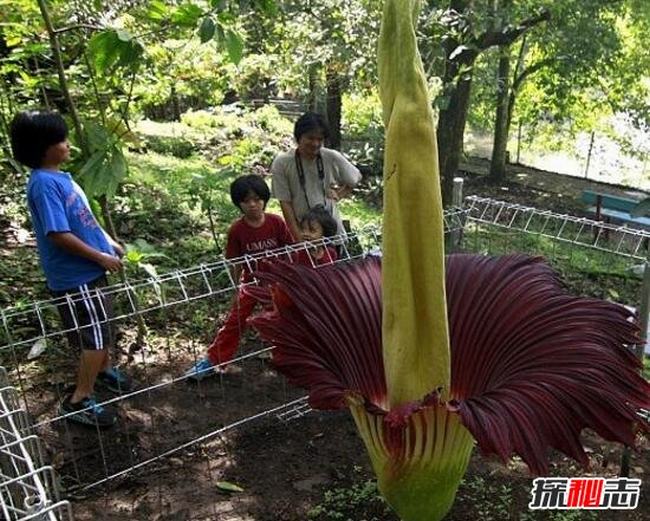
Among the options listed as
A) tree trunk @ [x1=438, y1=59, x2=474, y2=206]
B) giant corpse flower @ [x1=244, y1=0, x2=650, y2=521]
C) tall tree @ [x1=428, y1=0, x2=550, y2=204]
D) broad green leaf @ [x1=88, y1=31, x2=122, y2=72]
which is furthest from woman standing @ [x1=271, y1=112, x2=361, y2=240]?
tree trunk @ [x1=438, y1=59, x2=474, y2=206]

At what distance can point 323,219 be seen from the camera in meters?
2.88

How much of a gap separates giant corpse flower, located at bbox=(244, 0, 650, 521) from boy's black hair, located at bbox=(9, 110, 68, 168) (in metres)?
1.44

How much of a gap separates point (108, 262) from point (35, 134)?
0.49 m

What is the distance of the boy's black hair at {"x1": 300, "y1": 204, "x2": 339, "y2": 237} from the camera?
288cm

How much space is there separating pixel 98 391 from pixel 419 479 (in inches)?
84.3

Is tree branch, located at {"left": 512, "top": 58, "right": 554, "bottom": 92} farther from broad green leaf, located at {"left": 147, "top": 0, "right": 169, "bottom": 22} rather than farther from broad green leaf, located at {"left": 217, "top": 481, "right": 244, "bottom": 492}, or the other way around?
broad green leaf, located at {"left": 217, "top": 481, "right": 244, "bottom": 492}

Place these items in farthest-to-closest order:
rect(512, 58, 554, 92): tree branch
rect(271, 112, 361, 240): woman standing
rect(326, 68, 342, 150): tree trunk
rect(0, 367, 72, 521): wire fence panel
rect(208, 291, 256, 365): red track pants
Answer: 1. rect(512, 58, 554, 92): tree branch
2. rect(326, 68, 342, 150): tree trunk
3. rect(271, 112, 361, 240): woman standing
4. rect(208, 291, 256, 365): red track pants
5. rect(0, 367, 72, 521): wire fence panel

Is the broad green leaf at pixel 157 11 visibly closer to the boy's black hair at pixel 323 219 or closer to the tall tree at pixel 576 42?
the boy's black hair at pixel 323 219

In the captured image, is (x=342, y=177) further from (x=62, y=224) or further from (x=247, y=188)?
(x=62, y=224)

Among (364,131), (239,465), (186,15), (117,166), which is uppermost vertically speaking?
(186,15)

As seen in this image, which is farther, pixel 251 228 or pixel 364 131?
pixel 364 131

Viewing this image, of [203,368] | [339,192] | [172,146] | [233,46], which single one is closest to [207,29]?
[233,46]

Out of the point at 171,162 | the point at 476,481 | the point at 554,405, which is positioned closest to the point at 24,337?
the point at 476,481

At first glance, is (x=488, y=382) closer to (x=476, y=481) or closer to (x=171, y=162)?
(x=476, y=481)
